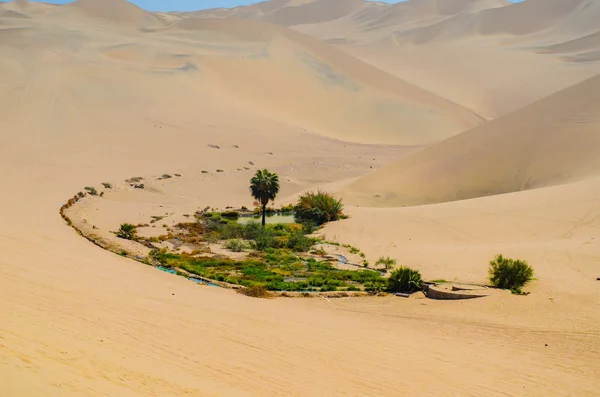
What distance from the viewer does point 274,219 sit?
114 feet

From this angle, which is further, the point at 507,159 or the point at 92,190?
the point at 507,159

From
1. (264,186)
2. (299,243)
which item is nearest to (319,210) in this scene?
(264,186)

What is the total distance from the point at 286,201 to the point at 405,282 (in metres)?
22.2

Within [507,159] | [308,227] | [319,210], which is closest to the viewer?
[308,227]

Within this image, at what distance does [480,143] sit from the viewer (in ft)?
146

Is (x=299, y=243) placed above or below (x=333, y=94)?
below

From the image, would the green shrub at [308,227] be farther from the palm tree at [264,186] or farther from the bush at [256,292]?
the bush at [256,292]

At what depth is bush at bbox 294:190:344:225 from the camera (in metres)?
33.1

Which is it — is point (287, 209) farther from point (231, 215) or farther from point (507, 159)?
point (507, 159)

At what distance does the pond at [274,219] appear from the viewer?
3362 centimetres

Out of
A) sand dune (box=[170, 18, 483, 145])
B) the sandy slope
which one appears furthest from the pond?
the sandy slope

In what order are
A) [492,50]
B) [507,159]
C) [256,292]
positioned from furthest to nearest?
[492,50] → [507,159] → [256,292]

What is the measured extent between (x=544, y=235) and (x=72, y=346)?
74.3 feet

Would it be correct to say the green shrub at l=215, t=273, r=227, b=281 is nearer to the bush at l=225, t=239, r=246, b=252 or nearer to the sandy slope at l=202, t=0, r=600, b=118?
the bush at l=225, t=239, r=246, b=252
